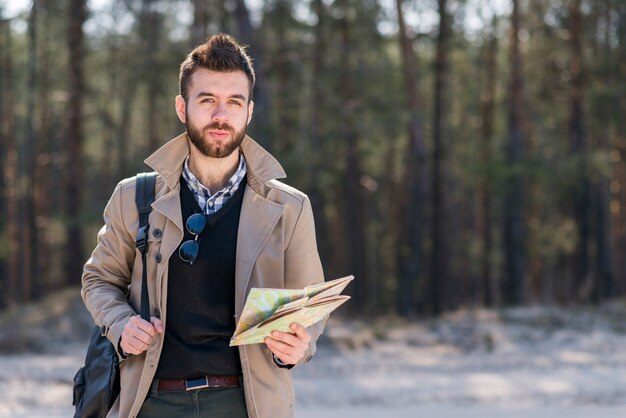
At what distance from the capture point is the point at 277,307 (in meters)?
2.94

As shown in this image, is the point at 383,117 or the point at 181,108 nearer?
the point at 181,108

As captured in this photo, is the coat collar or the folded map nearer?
the folded map

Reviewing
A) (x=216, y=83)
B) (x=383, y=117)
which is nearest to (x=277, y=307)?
(x=216, y=83)

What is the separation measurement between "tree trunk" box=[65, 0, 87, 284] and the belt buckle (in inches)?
820

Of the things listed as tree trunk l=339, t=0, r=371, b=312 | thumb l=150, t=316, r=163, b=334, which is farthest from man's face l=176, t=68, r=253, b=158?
tree trunk l=339, t=0, r=371, b=312

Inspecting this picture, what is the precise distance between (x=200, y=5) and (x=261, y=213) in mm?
17952

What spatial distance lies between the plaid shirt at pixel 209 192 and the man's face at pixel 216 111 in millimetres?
104

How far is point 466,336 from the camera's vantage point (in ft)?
64.0

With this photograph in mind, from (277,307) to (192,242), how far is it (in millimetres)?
397

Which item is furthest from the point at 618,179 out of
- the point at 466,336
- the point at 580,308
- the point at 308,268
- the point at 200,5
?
the point at 308,268

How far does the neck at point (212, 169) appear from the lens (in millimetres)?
3359

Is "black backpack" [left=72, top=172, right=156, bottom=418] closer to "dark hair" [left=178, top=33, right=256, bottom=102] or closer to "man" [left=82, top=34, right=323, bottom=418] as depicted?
"man" [left=82, top=34, right=323, bottom=418]

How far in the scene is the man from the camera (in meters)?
3.12

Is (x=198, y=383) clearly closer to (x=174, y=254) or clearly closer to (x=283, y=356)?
(x=283, y=356)
